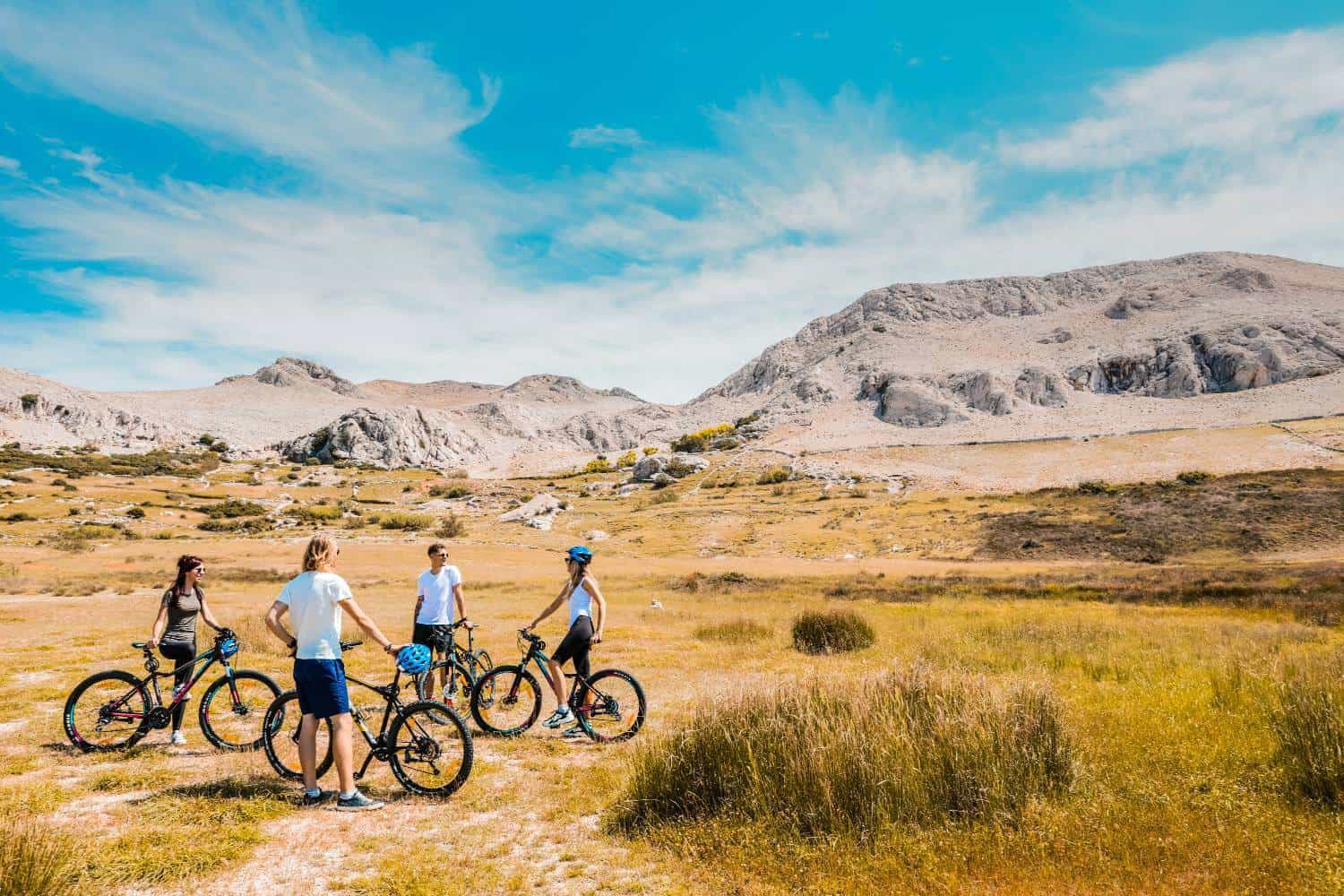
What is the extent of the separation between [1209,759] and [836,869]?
4713 mm

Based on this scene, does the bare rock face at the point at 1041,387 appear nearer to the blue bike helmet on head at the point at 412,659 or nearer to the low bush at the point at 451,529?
the low bush at the point at 451,529

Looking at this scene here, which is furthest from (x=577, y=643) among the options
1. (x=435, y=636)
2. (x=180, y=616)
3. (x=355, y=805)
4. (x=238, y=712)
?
(x=180, y=616)

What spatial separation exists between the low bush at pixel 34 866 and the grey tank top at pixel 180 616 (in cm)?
461

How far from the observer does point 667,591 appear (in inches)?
1255

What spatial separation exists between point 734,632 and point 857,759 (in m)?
12.5

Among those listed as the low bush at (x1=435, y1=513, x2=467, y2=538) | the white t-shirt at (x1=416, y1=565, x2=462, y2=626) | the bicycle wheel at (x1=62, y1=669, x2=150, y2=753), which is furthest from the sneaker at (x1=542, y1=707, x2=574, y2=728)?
the low bush at (x1=435, y1=513, x2=467, y2=538)

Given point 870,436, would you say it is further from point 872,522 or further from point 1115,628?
point 1115,628

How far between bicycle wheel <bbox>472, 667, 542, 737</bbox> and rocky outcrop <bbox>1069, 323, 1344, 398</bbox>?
448 ft

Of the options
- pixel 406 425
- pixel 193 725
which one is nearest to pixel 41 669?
pixel 193 725

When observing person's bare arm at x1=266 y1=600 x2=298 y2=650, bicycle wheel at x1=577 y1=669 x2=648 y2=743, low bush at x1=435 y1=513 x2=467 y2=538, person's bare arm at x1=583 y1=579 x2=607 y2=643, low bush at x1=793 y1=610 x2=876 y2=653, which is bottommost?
low bush at x1=435 y1=513 x2=467 y2=538

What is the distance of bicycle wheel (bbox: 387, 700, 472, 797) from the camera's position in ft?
22.3

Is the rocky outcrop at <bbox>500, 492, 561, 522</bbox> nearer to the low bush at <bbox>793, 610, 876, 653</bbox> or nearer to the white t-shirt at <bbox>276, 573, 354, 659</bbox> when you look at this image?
the low bush at <bbox>793, 610, 876, 653</bbox>

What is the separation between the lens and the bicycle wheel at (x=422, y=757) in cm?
681

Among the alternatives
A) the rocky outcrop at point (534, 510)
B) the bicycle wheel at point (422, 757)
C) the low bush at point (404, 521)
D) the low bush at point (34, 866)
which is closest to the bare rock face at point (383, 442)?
the rocky outcrop at point (534, 510)
